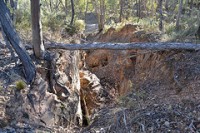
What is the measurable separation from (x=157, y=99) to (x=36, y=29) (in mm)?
3050

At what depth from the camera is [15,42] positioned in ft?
17.8

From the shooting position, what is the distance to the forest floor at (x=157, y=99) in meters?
3.94

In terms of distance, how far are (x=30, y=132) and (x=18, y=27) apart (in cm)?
638

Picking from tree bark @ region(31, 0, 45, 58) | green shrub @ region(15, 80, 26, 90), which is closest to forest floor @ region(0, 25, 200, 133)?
green shrub @ region(15, 80, 26, 90)

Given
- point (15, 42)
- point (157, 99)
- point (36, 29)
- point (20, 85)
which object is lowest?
point (157, 99)

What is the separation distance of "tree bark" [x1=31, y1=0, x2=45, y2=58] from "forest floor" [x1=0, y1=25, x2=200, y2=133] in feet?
1.82

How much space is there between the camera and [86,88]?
819 cm

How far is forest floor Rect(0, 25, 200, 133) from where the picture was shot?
394 centimetres

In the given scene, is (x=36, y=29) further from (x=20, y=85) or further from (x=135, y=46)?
(x=135, y=46)

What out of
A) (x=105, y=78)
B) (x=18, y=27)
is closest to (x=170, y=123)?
(x=105, y=78)

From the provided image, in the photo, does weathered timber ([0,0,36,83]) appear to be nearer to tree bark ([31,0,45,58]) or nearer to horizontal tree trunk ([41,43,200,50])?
tree bark ([31,0,45,58])

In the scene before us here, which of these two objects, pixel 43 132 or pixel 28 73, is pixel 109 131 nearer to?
pixel 43 132

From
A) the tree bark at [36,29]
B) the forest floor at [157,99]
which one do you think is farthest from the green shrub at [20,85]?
the tree bark at [36,29]

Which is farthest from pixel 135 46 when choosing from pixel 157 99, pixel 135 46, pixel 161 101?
pixel 161 101
